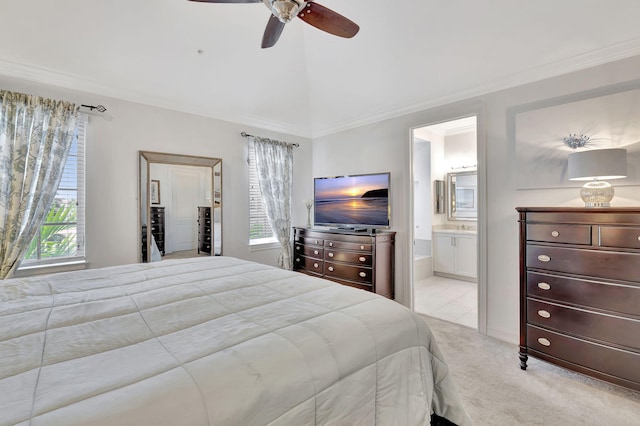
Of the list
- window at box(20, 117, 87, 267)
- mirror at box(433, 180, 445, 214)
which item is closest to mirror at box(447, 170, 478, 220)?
mirror at box(433, 180, 445, 214)

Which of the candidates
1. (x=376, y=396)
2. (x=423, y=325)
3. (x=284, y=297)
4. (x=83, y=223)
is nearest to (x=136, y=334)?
(x=284, y=297)

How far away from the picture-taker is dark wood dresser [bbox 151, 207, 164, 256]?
3576mm

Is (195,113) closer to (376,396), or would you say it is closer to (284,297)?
(284,297)

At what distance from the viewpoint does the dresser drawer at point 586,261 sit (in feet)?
6.66

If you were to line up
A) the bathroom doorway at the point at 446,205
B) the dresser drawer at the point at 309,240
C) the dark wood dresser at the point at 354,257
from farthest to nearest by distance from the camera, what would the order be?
the bathroom doorway at the point at 446,205, the dresser drawer at the point at 309,240, the dark wood dresser at the point at 354,257

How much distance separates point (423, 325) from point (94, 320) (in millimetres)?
1540

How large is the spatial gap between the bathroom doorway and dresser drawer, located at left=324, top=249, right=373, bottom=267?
163cm

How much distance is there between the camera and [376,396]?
120 cm

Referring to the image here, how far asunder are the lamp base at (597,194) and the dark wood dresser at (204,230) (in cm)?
394

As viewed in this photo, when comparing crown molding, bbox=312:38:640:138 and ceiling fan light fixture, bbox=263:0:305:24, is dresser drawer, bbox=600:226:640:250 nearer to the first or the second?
crown molding, bbox=312:38:640:138

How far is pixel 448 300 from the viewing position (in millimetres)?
4289

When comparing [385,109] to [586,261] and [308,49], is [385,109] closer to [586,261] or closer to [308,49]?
[308,49]

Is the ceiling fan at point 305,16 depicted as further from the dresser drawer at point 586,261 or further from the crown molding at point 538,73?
the dresser drawer at point 586,261

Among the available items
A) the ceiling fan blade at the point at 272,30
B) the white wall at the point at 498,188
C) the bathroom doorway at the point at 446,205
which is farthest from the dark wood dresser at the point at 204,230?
the bathroom doorway at the point at 446,205
